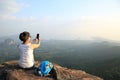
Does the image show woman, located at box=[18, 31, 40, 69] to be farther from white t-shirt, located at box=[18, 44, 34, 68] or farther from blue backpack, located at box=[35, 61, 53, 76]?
blue backpack, located at box=[35, 61, 53, 76]

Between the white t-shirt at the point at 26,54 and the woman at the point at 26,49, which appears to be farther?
the white t-shirt at the point at 26,54

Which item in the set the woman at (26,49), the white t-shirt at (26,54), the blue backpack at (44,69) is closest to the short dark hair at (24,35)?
the woman at (26,49)

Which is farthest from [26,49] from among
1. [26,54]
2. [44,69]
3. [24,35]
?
[44,69]

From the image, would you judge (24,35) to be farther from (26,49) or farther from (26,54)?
(26,54)

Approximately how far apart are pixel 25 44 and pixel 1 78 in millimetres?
3002

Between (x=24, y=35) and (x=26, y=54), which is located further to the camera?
(x=26, y=54)

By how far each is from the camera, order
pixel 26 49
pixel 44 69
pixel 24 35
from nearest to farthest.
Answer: pixel 24 35 < pixel 26 49 < pixel 44 69

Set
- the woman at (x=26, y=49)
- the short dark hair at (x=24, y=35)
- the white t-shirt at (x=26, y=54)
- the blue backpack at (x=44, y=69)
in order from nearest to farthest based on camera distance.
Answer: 1. the short dark hair at (x=24, y=35)
2. the woman at (x=26, y=49)
3. the white t-shirt at (x=26, y=54)
4. the blue backpack at (x=44, y=69)

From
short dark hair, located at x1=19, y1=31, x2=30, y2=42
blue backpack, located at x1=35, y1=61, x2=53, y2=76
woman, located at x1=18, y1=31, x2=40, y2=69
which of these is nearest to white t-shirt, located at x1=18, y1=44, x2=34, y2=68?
woman, located at x1=18, y1=31, x2=40, y2=69

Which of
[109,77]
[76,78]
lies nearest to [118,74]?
[109,77]

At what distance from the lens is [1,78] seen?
11297mm

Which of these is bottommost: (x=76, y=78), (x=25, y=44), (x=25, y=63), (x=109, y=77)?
(x=109, y=77)

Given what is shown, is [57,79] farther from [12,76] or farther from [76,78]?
[12,76]

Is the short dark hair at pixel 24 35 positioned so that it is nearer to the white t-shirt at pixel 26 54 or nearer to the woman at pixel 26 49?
the woman at pixel 26 49
